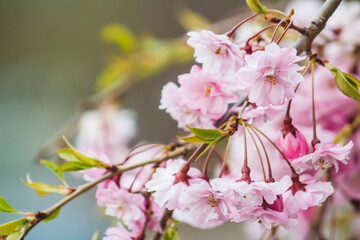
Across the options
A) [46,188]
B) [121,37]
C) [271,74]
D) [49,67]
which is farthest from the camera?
[49,67]

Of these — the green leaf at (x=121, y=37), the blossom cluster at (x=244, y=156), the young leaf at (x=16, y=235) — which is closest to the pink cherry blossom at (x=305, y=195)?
the blossom cluster at (x=244, y=156)

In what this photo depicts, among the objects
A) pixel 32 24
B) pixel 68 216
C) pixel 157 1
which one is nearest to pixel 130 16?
pixel 157 1

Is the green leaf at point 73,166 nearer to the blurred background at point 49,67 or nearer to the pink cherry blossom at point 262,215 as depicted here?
the pink cherry blossom at point 262,215

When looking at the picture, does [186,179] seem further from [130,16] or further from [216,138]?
[130,16]

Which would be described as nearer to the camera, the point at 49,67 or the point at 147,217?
the point at 147,217

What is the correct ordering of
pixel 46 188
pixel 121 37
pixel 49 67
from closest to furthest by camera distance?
1. pixel 46 188
2. pixel 121 37
3. pixel 49 67

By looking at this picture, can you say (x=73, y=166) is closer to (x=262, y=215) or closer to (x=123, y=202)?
(x=123, y=202)

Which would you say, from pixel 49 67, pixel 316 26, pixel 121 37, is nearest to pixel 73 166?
pixel 316 26
